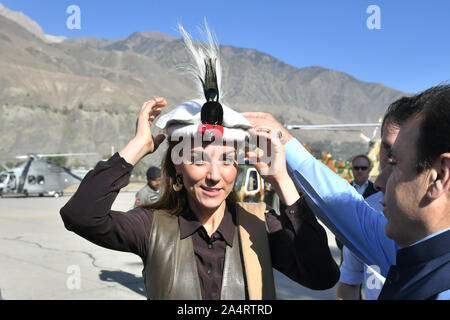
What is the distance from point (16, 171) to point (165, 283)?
85.4ft

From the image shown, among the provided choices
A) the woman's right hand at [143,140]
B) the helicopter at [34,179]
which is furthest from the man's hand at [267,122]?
the helicopter at [34,179]

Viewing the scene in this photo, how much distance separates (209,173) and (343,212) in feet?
1.92

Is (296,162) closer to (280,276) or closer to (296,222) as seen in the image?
(296,222)

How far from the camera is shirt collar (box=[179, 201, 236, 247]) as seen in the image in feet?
5.88

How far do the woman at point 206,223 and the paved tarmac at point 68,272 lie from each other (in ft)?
14.0

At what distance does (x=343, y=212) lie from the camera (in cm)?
169

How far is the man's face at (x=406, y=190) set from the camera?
119 centimetres

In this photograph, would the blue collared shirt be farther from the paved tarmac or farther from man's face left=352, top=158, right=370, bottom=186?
the paved tarmac

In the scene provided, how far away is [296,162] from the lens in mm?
1737

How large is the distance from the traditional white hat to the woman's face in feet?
0.21

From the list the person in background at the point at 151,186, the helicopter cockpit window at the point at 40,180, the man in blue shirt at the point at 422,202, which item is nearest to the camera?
the man in blue shirt at the point at 422,202

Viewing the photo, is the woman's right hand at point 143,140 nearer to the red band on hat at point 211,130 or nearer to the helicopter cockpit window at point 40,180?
the red band on hat at point 211,130

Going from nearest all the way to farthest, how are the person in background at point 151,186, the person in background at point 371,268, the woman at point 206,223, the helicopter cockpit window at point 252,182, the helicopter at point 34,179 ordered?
the woman at point 206,223
the person in background at point 371,268
the person in background at point 151,186
the helicopter cockpit window at point 252,182
the helicopter at point 34,179

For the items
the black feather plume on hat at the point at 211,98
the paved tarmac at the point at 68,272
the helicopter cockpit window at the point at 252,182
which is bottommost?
the paved tarmac at the point at 68,272
